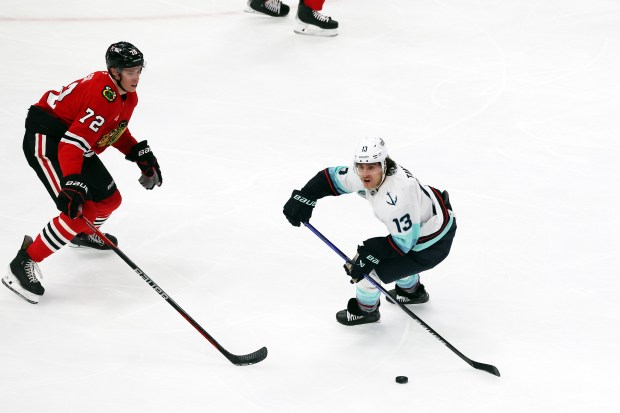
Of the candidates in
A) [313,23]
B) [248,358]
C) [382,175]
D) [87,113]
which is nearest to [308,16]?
[313,23]

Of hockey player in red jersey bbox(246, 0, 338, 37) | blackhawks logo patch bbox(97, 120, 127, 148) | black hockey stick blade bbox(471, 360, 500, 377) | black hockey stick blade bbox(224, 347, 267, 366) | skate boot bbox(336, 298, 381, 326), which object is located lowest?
black hockey stick blade bbox(224, 347, 267, 366)

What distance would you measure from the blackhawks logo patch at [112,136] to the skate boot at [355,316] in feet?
4.07

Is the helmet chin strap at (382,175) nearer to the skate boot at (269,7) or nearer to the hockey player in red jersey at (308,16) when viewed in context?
the hockey player in red jersey at (308,16)

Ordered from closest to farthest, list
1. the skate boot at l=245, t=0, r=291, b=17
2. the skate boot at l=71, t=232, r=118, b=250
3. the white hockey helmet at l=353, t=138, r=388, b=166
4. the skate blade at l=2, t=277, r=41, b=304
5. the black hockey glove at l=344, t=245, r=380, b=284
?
the white hockey helmet at l=353, t=138, r=388, b=166, the black hockey glove at l=344, t=245, r=380, b=284, the skate blade at l=2, t=277, r=41, b=304, the skate boot at l=71, t=232, r=118, b=250, the skate boot at l=245, t=0, r=291, b=17

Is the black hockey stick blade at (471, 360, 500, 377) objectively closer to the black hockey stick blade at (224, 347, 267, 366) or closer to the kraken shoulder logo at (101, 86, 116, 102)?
the black hockey stick blade at (224, 347, 267, 366)

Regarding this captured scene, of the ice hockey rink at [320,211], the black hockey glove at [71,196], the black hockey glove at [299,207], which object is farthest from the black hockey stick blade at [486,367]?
the black hockey glove at [71,196]

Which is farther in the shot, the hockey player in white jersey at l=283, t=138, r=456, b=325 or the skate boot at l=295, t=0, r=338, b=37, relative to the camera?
the skate boot at l=295, t=0, r=338, b=37

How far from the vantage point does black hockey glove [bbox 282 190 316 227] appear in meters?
3.61

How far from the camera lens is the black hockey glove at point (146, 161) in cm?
399

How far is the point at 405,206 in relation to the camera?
334 centimetres

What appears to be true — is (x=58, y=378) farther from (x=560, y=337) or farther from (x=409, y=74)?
(x=409, y=74)

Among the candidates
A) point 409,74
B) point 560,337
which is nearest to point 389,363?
point 560,337

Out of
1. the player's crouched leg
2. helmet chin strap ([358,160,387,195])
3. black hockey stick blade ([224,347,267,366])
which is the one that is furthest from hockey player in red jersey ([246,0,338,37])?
black hockey stick blade ([224,347,267,366])

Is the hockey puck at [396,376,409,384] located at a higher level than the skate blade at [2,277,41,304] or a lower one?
higher
